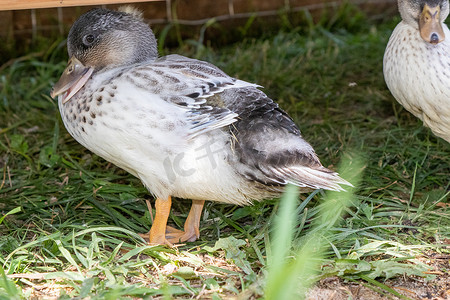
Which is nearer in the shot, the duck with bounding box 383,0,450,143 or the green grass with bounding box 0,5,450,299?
the green grass with bounding box 0,5,450,299

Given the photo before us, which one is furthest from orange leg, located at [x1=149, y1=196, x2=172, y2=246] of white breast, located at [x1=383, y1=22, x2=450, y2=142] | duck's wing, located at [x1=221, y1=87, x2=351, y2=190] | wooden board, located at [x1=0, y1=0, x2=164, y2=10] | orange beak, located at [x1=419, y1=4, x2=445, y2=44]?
orange beak, located at [x1=419, y1=4, x2=445, y2=44]

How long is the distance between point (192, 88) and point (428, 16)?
1.32 m

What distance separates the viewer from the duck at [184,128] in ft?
8.39

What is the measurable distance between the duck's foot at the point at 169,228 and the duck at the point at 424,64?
1.19m

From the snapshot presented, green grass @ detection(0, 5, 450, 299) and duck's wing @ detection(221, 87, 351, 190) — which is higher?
duck's wing @ detection(221, 87, 351, 190)

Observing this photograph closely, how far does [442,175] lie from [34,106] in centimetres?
278

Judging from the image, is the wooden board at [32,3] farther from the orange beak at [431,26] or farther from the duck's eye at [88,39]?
the orange beak at [431,26]

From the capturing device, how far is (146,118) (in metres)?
2.53

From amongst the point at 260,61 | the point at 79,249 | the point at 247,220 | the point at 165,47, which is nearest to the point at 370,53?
the point at 260,61

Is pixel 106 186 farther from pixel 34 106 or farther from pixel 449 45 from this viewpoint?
pixel 449 45

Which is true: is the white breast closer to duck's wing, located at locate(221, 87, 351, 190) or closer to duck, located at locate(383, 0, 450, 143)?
duck, located at locate(383, 0, 450, 143)

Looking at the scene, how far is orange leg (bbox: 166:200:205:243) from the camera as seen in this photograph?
2937 millimetres

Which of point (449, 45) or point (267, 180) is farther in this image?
point (449, 45)

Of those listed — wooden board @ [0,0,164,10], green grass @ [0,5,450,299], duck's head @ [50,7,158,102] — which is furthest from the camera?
duck's head @ [50,7,158,102]
